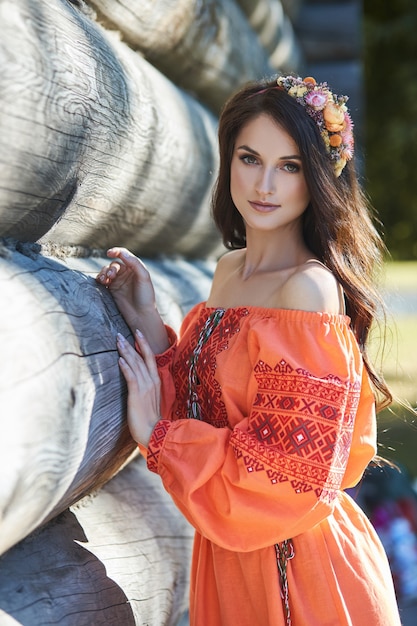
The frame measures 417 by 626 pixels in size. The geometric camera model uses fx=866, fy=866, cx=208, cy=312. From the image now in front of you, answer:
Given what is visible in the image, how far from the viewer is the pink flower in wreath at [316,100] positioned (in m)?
2.04

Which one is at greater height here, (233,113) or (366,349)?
(233,113)

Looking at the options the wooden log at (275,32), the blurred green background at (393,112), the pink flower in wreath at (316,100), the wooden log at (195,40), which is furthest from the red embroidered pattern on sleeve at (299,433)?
the blurred green background at (393,112)

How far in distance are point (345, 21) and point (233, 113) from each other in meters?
3.87

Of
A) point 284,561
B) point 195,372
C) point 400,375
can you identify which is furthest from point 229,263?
point 400,375

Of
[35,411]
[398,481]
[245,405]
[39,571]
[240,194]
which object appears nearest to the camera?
[35,411]

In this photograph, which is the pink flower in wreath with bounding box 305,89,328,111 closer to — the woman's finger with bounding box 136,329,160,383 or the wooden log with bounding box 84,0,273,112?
the wooden log with bounding box 84,0,273,112

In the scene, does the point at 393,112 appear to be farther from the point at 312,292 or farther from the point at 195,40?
the point at 312,292

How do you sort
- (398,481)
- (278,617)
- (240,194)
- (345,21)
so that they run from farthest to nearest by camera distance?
(345,21)
(398,481)
(240,194)
(278,617)

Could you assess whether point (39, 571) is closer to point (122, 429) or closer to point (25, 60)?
point (122, 429)

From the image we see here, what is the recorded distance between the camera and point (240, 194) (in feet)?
6.88

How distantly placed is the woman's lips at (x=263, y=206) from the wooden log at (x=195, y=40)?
60cm

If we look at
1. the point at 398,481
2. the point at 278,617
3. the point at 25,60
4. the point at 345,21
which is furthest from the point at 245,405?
the point at 345,21

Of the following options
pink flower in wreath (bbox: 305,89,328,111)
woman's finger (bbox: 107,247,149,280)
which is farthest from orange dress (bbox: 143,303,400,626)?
pink flower in wreath (bbox: 305,89,328,111)

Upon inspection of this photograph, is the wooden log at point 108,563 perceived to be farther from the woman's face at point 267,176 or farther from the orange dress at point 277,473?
the woman's face at point 267,176
